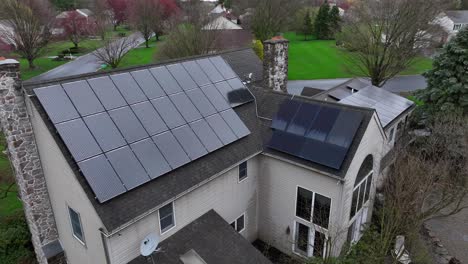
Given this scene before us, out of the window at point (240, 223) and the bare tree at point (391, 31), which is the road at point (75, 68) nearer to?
the bare tree at point (391, 31)

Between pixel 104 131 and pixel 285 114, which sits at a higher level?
pixel 104 131

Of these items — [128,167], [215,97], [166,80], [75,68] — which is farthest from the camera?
[75,68]

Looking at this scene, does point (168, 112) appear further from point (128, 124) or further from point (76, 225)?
point (76, 225)

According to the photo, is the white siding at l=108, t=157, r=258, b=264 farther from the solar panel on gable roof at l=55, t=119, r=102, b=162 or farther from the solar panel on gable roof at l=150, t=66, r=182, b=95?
the solar panel on gable roof at l=150, t=66, r=182, b=95

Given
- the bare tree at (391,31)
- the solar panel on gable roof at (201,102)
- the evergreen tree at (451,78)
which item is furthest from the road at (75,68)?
the evergreen tree at (451,78)

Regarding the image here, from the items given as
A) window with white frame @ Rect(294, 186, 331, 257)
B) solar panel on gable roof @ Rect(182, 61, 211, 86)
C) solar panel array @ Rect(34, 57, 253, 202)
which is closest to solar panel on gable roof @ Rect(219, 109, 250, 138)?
solar panel array @ Rect(34, 57, 253, 202)

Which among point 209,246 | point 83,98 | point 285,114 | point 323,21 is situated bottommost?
point 209,246

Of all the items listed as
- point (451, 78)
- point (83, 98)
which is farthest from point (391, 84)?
point (83, 98)
